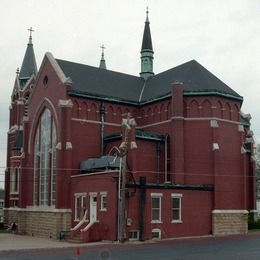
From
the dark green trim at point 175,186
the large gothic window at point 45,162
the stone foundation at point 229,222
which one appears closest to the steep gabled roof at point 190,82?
the dark green trim at point 175,186

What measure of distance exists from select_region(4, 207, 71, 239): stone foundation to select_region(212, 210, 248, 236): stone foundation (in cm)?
1229

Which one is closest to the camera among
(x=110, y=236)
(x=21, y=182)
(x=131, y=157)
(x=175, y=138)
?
(x=110, y=236)

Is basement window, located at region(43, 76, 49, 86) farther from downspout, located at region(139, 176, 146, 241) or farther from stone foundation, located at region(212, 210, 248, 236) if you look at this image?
stone foundation, located at region(212, 210, 248, 236)

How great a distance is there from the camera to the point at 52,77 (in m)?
48.0

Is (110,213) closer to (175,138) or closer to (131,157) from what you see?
(131,157)

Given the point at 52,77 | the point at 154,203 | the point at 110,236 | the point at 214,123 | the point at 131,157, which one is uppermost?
the point at 52,77

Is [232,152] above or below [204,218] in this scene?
above

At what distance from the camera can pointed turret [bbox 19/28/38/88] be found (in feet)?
222

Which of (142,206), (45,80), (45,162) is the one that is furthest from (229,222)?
(45,80)

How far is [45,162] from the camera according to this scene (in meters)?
48.2

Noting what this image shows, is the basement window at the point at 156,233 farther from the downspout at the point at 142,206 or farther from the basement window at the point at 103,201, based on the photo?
the basement window at the point at 103,201

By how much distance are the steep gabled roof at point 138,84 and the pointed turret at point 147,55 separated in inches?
115

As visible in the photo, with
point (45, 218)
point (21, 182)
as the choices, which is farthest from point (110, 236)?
point (21, 182)

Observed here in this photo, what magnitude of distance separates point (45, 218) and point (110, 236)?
35.5ft
